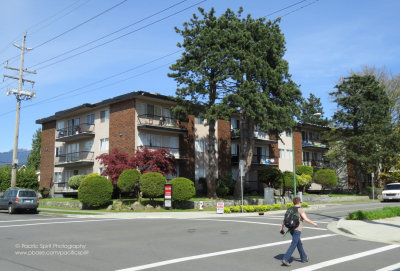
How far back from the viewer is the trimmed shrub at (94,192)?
26984 mm

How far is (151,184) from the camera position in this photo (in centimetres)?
2630

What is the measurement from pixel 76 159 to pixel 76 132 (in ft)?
9.52

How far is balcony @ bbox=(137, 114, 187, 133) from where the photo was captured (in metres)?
33.2

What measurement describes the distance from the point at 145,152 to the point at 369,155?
1172 inches

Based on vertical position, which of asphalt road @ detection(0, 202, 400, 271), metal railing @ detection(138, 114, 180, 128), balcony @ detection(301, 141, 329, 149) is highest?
metal railing @ detection(138, 114, 180, 128)

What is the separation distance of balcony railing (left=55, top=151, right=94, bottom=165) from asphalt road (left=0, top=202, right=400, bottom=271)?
24.3m

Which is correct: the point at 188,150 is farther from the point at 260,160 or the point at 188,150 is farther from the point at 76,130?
the point at 76,130

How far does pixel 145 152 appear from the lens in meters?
28.9

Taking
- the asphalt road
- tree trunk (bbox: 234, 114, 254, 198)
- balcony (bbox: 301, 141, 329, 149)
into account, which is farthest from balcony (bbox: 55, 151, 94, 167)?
balcony (bbox: 301, 141, 329, 149)

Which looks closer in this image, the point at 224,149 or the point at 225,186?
the point at 225,186

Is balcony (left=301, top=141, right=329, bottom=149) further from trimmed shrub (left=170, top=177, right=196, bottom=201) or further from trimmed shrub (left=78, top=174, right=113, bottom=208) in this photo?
trimmed shrub (left=78, top=174, right=113, bottom=208)

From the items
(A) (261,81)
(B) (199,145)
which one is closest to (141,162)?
(B) (199,145)

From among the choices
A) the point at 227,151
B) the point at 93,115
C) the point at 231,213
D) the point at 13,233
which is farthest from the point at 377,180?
the point at 13,233

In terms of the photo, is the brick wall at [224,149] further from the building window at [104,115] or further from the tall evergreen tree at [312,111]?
the tall evergreen tree at [312,111]
